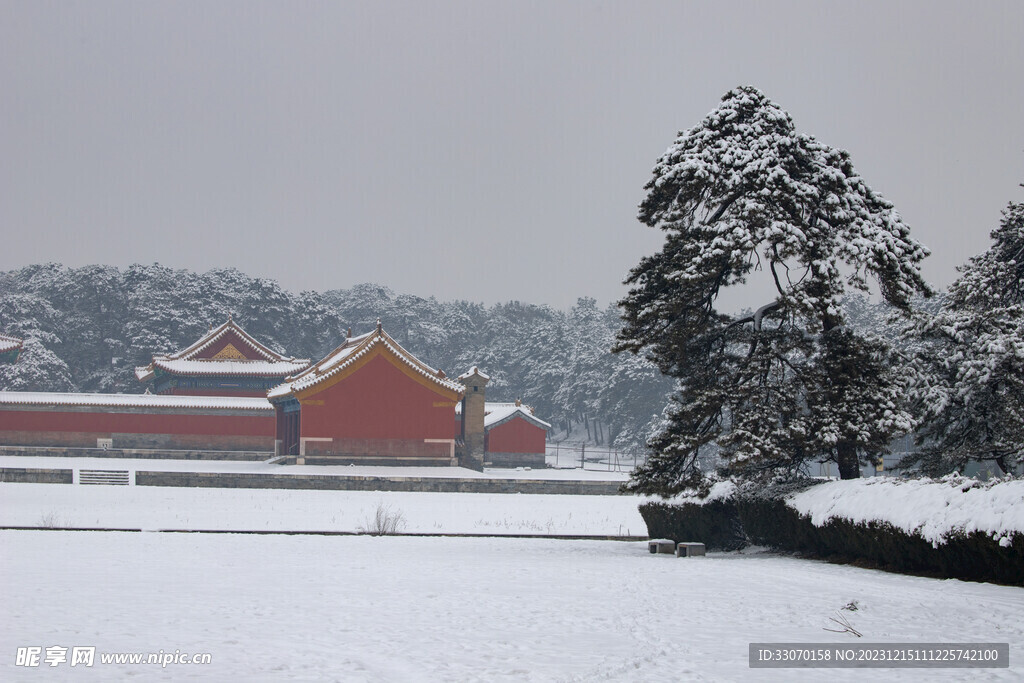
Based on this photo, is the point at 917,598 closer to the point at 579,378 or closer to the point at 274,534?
the point at 274,534

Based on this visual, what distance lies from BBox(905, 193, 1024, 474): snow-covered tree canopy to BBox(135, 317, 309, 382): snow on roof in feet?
123

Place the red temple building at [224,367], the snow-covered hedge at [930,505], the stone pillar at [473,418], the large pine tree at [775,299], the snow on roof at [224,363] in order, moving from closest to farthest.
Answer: the snow-covered hedge at [930,505], the large pine tree at [775,299], the stone pillar at [473,418], the snow on roof at [224,363], the red temple building at [224,367]

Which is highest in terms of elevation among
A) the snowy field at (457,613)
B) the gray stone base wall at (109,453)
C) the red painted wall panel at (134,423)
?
the red painted wall panel at (134,423)

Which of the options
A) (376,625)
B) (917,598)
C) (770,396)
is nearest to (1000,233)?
(770,396)

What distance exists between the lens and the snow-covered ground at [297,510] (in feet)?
66.0

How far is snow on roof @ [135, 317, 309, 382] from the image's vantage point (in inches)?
1970

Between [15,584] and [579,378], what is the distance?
219 feet

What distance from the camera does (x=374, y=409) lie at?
40344mm

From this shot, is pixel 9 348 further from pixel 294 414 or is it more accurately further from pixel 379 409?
pixel 379 409

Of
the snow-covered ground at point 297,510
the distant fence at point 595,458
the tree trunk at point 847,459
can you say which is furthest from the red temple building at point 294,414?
the tree trunk at point 847,459

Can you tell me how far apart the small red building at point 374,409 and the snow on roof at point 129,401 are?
4532 millimetres

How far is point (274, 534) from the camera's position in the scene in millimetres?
17000

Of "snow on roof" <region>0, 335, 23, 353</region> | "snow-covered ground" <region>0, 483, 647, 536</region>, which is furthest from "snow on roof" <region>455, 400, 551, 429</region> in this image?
"snow on roof" <region>0, 335, 23, 353</region>

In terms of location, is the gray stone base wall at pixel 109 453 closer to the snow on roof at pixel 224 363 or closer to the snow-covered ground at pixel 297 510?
the snow on roof at pixel 224 363
